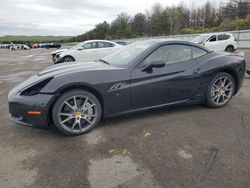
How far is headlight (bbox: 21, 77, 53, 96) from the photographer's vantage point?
346cm

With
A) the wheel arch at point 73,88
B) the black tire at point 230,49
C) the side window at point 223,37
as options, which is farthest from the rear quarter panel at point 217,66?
the black tire at point 230,49

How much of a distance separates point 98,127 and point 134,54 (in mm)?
1416

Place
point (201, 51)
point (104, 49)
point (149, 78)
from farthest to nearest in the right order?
1. point (104, 49)
2. point (201, 51)
3. point (149, 78)

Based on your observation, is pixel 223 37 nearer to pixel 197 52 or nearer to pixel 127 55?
pixel 197 52

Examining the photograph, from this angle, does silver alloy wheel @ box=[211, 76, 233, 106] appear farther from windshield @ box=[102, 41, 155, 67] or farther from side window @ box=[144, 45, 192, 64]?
windshield @ box=[102, 41, 155, 67]

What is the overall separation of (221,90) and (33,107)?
3.48 m

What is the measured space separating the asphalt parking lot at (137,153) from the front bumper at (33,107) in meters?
0.29

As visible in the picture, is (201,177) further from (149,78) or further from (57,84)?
(57,84)

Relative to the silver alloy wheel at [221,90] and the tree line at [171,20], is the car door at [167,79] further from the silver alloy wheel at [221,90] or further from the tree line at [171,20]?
the tree line at [171,20]

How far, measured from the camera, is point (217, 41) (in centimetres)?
1560

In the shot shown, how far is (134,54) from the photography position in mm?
4180

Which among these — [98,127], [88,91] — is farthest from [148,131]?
[88,91]

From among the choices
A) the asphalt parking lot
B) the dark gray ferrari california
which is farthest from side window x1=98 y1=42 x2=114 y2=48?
the asphalt parking lot

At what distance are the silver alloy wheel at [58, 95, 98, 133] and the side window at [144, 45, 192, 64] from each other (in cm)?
120
